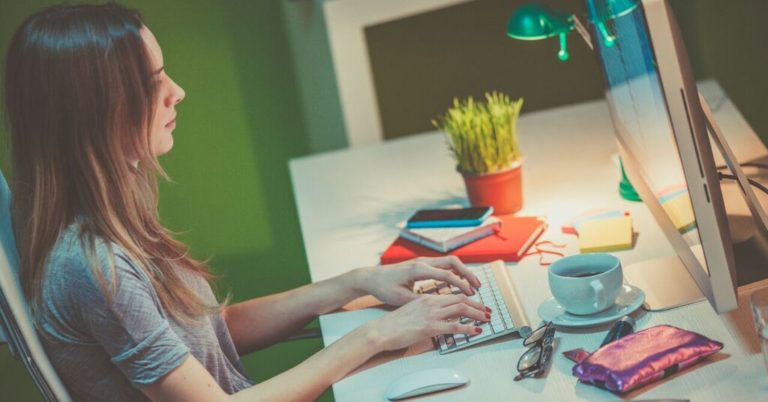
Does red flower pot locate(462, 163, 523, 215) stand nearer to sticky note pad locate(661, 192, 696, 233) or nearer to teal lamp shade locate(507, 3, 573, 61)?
teal lamp shade locate(507, 3, 573, 61)

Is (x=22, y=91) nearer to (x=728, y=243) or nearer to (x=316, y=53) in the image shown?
(x=728, y=243)

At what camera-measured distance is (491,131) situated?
6.25 feet

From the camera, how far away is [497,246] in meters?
1.72

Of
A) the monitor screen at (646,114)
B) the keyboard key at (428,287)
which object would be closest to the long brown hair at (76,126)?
the keyboard key at (428,287)

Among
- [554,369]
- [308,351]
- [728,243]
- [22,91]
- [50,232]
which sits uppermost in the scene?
[22,91]

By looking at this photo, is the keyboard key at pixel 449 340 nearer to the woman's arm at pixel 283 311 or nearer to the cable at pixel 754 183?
the woman's arm at pixel 283 311

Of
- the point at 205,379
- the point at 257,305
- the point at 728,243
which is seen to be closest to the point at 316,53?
the point at 257,305

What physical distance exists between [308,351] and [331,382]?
60.9 inches

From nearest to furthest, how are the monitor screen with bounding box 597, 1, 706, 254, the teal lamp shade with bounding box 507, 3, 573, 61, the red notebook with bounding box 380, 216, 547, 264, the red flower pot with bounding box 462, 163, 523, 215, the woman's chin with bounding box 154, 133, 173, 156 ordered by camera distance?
1. the monitor screen with bounding box 597, 1, 706, 254
2. the woman's chin with bounding box 154, 133, 173, 156
3. the red notebook with bounding box 380, 216, 547, 264
4. the teal lamp shade with bounding box 507, 3, 573, 61
5. the red flower pot with bounding box 462, 163, 523, 215

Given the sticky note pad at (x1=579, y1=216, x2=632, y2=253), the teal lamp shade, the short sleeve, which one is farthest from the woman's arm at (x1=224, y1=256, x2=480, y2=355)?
the teal lamp shade

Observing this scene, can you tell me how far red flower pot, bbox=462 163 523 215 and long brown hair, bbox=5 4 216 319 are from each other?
2.40 ft

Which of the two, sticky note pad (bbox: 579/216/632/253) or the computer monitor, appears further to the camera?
sticky note pad (bbox: 579/216/632/253)

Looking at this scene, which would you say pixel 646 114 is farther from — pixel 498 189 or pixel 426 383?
pixel 498 189

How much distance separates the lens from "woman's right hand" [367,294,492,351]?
1.37 metres
